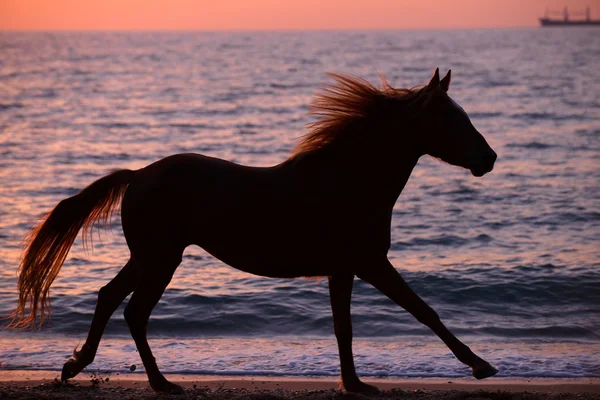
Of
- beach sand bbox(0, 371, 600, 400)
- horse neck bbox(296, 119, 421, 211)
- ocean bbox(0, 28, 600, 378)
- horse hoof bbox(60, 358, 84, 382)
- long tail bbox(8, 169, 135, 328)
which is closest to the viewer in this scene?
horse neck bbox(296, 119, 421, 211)

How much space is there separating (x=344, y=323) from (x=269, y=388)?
105 centimetres

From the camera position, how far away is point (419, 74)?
55.7 meters

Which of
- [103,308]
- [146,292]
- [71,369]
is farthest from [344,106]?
[71,369]

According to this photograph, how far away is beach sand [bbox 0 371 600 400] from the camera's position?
607cm

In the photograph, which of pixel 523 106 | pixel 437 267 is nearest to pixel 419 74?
pixel 523 106

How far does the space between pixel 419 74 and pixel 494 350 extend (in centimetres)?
4888

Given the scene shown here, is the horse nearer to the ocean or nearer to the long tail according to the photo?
the long tail

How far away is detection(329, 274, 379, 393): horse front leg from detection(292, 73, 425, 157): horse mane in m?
0.94

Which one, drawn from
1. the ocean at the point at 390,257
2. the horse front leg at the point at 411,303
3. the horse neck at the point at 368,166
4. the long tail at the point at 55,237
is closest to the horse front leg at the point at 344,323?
the horse front leg at the point at 411,303

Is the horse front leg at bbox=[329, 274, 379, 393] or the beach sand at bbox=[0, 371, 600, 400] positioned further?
the beach sand at bbox=[0, 371, 600, 400]

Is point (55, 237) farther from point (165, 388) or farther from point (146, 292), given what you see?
point (165, 388)

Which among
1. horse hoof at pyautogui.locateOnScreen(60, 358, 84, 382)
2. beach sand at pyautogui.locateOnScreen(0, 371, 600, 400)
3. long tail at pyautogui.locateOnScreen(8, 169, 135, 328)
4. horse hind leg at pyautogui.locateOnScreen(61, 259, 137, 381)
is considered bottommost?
beach sand at pyautogui.locateOnScreen(0, 371, 600, 400)

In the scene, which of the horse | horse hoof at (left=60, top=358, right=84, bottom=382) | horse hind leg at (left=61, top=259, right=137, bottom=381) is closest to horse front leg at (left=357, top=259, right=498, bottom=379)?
the horse

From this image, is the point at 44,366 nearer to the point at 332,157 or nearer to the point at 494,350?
the point at 332,157
